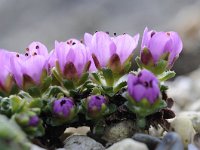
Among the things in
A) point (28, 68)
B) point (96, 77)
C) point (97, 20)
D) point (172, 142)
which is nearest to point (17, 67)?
point (28, 68)

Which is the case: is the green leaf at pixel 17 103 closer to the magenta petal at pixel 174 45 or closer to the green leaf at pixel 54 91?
the green leaf at pixel 54 91

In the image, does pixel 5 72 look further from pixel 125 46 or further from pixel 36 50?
pixel 125 46

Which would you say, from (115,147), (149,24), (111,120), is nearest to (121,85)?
(111,120)

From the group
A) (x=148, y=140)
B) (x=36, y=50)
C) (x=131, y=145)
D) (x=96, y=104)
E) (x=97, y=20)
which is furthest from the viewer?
(x=97, y=20)

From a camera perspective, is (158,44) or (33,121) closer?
(33,121)

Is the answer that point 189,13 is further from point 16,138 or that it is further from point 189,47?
point 16,138

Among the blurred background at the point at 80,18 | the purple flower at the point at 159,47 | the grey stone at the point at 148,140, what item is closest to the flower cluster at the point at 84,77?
the purple flower at the point at 159,47

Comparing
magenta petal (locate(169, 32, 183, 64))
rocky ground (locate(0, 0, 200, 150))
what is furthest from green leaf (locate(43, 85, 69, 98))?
rocky ground (locate(0, 0, 200, 150))
